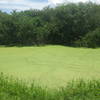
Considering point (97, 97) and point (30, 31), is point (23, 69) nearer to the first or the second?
point (97, 97)

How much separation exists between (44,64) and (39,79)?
4.80 ft

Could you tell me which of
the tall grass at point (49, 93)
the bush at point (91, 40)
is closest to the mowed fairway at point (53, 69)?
the tall grass at point (49, 93)

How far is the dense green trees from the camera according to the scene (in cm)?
967

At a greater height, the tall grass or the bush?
the bush

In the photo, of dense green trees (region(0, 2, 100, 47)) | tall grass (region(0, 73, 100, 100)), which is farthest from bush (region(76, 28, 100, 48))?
tall grass (region(0, 73, 100, 100))

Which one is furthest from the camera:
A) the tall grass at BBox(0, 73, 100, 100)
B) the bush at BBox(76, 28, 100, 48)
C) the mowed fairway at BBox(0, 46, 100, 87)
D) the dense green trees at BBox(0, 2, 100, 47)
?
the dense green trees at BBox(0, 2, 100, 47)

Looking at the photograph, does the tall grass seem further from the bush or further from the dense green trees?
the dense green trees

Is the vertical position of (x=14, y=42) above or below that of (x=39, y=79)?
above

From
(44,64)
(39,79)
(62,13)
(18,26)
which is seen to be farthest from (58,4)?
(39,79)

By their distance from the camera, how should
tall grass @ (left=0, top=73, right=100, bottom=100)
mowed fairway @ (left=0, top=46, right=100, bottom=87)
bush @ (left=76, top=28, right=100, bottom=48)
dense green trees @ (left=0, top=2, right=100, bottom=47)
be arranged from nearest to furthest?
1. tall grass @ (left=0, top=73, right=100, bottom=100)
2. mowed fairway @ (left=0, top=46, right=100, bottom=87)
3. bush @ (left=76, top=28, right=100, bottom=48)
4. dense green trees @ (left=0, top=2, right=100, bottom=47)

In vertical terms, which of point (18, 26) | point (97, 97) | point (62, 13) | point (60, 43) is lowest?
point (97, 97)

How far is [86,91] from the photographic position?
10.5 ft

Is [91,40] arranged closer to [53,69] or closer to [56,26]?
[56,26]

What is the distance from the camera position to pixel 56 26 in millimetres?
10016
